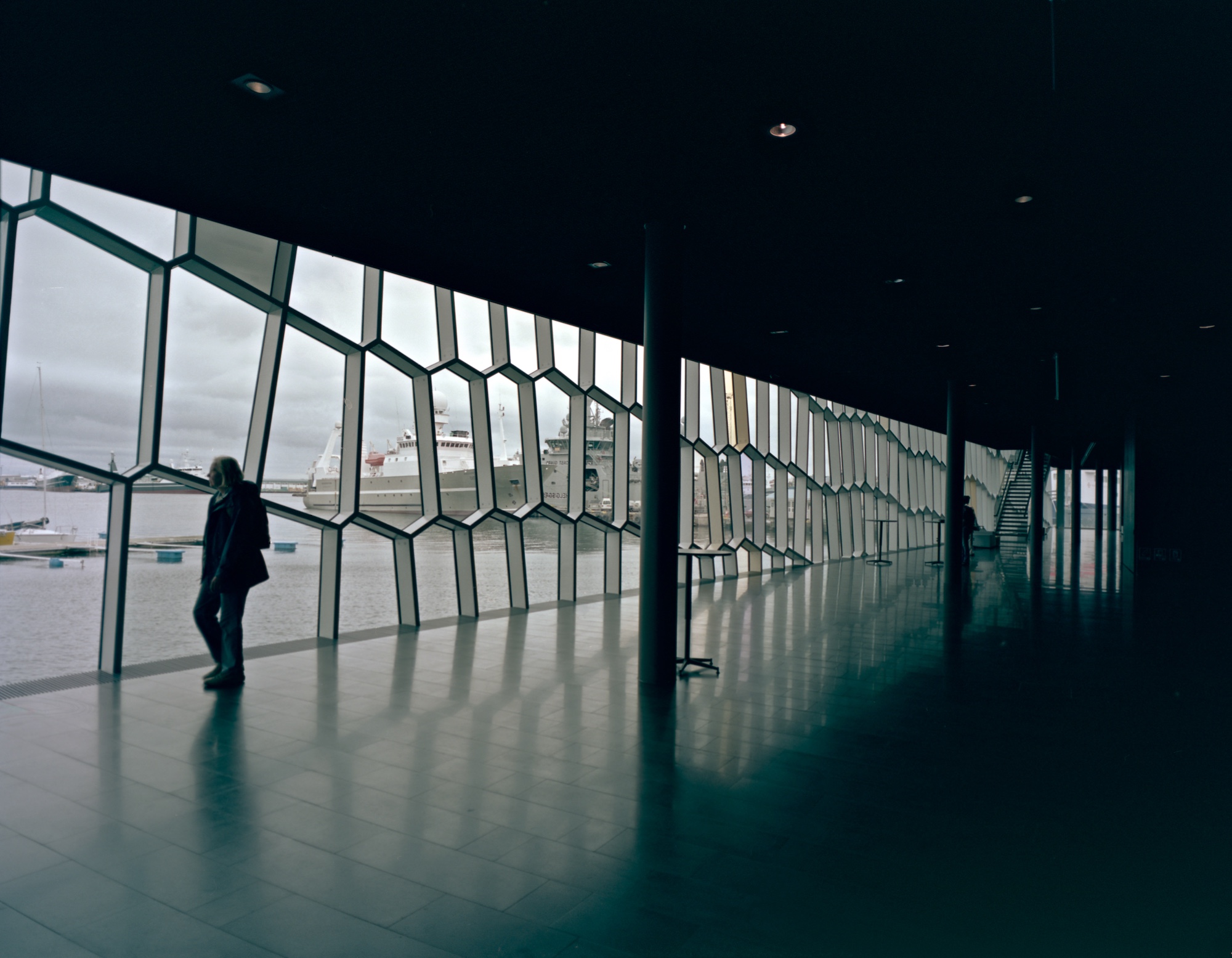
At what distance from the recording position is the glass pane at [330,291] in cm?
583

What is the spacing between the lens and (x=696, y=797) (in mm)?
2898

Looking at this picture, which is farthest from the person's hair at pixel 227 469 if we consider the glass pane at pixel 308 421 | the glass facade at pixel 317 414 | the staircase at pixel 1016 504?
the staircase at pixel 1016 504

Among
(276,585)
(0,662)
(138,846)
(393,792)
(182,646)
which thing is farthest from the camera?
(276,585)

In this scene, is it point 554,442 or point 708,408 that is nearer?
point 554,442

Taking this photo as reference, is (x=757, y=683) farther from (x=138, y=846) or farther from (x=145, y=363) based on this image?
(x=145, y=363)

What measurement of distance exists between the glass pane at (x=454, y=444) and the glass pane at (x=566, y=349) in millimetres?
1488

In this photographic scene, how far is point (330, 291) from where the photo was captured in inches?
241

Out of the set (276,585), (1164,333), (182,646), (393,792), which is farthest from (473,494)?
(1164,333)

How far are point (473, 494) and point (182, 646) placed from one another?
10.1 ft

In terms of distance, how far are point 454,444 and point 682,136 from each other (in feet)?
15.7

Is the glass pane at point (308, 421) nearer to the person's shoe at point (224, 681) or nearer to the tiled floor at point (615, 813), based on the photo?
the tiled floor at point (615, 813)

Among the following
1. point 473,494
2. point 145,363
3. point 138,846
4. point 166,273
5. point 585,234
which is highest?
point 585,234

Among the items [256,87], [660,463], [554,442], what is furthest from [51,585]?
[554,442]

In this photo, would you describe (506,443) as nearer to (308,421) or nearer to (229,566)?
(308,421)
